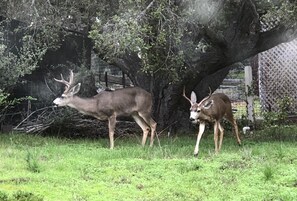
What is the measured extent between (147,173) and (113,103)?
177 inches

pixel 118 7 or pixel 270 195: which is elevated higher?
pixel 118 7

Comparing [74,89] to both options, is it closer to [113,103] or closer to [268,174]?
[113,103]

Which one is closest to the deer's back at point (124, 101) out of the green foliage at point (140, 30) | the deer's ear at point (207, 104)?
the green foliage at point (140, 30)

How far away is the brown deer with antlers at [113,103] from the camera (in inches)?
490

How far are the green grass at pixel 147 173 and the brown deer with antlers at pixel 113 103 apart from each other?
1.42 metres

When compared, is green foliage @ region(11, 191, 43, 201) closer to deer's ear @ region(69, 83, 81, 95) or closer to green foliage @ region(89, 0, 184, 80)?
green foliage @ region(89, 0, 184, 80)

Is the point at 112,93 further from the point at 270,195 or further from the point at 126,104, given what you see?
the point at 270,195

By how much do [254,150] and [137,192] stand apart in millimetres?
3897

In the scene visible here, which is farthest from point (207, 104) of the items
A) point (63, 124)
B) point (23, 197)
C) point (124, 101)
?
point (23, 197)

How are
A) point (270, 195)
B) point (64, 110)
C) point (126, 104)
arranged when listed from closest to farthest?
point (270, 195), point (126, 104), point (64, 110)

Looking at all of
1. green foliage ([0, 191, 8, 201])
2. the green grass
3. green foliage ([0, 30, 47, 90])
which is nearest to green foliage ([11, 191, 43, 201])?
the green grass

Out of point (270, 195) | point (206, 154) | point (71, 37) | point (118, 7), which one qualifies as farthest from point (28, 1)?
point (270, 195)

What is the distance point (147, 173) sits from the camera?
320 inches

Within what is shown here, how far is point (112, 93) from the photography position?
1255 cm
